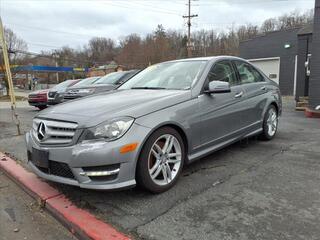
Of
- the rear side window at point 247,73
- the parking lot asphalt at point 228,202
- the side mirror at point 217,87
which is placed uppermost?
the rear side window at point 247,73

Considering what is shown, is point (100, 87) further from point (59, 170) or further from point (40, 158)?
point (59, 170)

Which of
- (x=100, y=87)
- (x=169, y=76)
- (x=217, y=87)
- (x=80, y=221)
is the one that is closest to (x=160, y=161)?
(x=80, y=221)

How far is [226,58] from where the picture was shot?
471cm

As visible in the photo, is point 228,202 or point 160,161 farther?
point 160,161

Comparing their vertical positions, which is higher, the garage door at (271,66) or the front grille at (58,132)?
the garage door at (271,66)

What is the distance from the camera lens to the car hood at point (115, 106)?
10.1 ft

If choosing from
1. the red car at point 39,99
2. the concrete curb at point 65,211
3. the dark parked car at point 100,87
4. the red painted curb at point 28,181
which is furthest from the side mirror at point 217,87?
the red car at point 39,99

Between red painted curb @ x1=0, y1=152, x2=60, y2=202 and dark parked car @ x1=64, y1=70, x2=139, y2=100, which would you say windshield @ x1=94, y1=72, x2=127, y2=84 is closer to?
dark parked car @ x1=64, y1=70, x2=139, y2=100

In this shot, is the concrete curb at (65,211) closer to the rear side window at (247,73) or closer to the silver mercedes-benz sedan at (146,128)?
the silver mercedes-benz sedan at (146,128)

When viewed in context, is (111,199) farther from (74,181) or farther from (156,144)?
(156,144)

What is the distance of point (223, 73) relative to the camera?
14.8 ft

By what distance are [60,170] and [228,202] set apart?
179 centimetres

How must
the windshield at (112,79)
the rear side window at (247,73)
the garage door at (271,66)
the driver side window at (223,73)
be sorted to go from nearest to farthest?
1. the driver side window at (223,73)
2. the rear side window at (247,73)
3. the windshield at (112,79)
4. the garage door at (271,66)

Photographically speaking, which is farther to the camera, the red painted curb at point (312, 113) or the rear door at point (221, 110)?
the red painted curb at point (312, 113)
